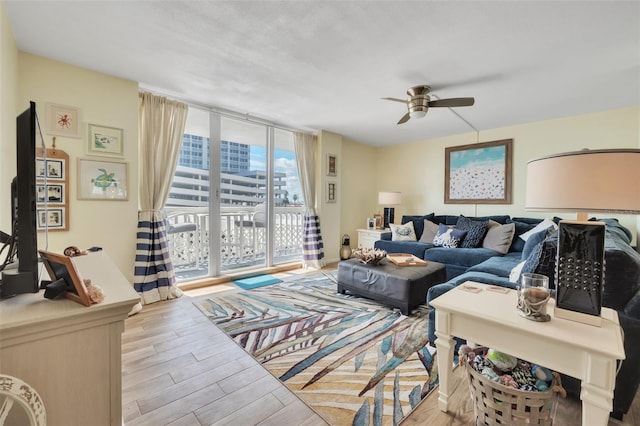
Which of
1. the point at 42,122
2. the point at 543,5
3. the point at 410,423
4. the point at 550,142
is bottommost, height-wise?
the point at 410,423

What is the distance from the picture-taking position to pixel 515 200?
13.5 ft

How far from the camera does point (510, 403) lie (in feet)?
3.83

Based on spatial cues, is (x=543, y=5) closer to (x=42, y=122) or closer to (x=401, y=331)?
(x=401, y=331)

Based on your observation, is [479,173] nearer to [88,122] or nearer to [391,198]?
[391,198]

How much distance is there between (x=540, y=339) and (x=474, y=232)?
3185 millimetres

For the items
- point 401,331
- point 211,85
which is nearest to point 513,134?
point 401,331

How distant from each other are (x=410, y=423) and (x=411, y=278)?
136 cm

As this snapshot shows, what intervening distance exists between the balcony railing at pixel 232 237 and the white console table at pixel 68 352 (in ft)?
9.14

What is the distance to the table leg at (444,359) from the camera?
1.33 metres

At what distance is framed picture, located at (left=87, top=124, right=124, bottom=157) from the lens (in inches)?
102

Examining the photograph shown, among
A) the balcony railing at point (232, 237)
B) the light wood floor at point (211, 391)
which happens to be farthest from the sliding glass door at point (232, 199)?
the light wood floor at point (211, 391)

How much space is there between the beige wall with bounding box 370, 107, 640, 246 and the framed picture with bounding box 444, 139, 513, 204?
0.31ft

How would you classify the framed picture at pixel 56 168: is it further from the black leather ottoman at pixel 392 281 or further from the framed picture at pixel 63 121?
the black leather ottoman at pixel 392 281

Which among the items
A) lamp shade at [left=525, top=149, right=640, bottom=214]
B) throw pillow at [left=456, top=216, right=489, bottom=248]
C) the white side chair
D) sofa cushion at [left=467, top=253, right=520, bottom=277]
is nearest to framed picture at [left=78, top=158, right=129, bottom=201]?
the white side chair
